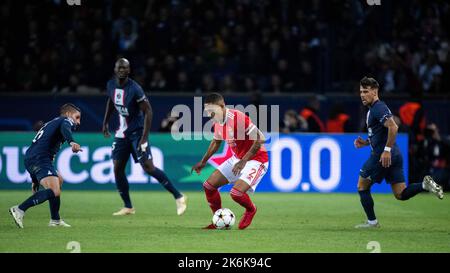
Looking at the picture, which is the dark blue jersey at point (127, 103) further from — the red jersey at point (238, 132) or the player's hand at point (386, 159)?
the player's hand at point (386, 159)

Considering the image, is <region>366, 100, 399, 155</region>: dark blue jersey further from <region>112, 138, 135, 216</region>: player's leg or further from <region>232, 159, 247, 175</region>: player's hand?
<region>112, 138, 135, 216</region>: player's leg

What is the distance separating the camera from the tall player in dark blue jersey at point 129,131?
13547 millimetres

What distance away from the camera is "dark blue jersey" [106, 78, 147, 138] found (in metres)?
13.6

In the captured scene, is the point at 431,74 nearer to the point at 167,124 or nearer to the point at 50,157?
the point at 167,124

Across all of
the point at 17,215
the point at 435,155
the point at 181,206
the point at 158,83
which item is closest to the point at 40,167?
the point at 17,215

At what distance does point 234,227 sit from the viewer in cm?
1194

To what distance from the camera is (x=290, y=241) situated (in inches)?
408

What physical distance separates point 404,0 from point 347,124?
15.4 feet

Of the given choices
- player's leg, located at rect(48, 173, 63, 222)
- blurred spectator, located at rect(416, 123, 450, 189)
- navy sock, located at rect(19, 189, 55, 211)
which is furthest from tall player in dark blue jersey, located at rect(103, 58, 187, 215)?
blurred spectator, located at rect(416, 123, 450, 189)

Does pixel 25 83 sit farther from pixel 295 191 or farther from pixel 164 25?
pixel 295 191

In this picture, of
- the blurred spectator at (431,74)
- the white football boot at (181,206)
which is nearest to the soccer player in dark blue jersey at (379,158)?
the white football boot at (181,206)

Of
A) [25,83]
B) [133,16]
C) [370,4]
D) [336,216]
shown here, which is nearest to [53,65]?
[25,83]

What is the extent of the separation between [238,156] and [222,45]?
10269 mm
